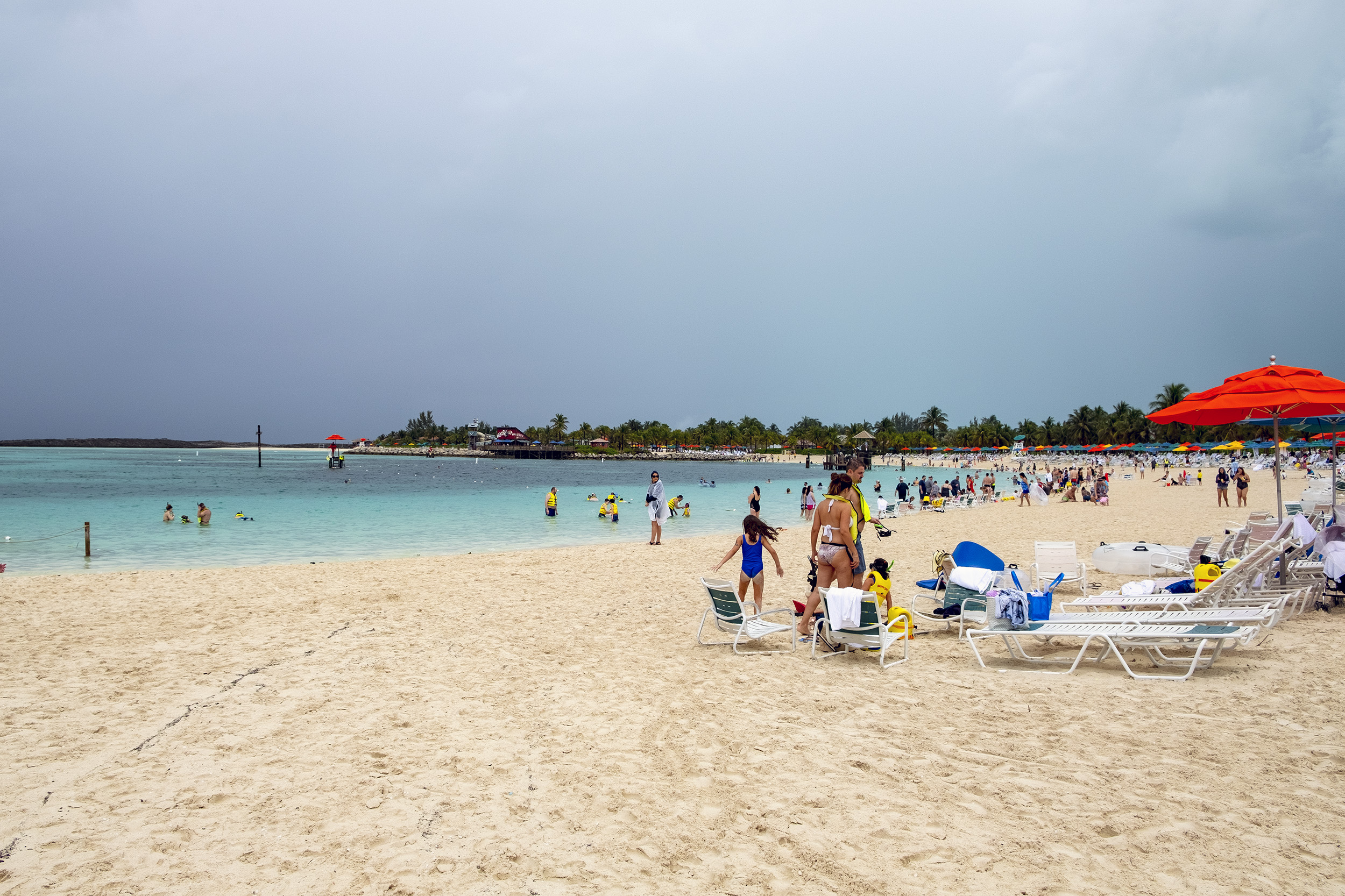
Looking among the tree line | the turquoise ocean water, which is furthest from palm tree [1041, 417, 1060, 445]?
the turquoise ocean water

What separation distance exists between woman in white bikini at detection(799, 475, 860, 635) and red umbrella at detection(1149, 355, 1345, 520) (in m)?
4.02

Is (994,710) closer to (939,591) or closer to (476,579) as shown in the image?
(939,591)

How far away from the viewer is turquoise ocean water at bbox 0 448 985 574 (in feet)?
55.6

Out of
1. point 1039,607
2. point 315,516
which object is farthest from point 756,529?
point 315,516

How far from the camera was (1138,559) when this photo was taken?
10.6 m

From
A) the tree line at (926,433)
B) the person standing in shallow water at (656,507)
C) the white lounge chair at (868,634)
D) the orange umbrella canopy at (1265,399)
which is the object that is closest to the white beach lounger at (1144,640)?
the white lounge chair at (868,634)

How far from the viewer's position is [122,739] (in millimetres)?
4766

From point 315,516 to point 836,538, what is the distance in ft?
85.0

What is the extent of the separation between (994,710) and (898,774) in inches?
54.1

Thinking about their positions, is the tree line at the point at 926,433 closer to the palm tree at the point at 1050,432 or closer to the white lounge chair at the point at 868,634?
the palm tree at the point at 1050,432

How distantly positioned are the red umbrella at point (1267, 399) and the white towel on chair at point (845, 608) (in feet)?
14.5

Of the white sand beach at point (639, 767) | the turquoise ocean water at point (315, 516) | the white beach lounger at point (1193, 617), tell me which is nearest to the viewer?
the white sand beach at point (639, 767)

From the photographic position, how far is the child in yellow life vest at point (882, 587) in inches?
270

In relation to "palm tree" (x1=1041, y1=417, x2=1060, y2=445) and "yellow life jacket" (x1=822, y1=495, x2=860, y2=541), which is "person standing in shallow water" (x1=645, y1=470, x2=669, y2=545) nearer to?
"yellow life jacket" (x1=822, y1=495, x2=860, y2=541)
